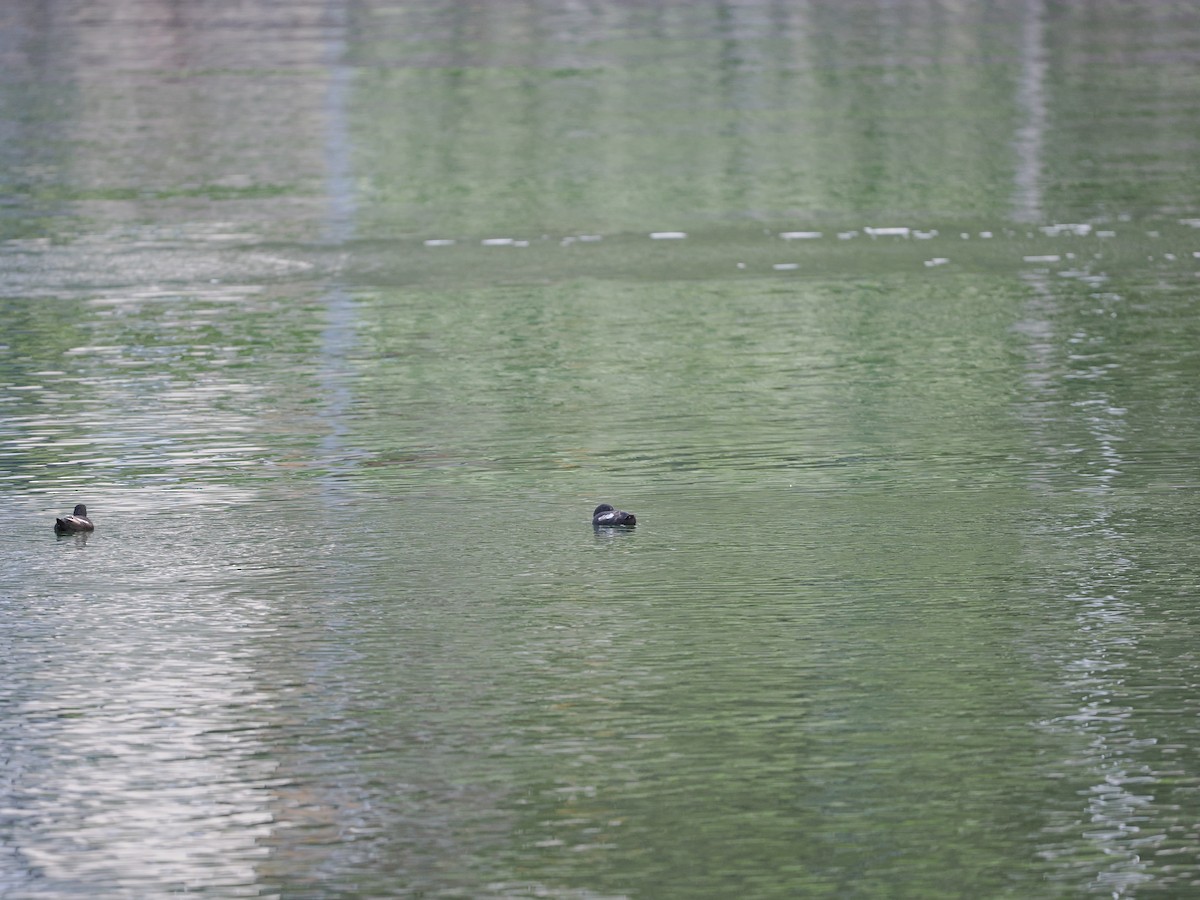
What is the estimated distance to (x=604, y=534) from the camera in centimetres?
753

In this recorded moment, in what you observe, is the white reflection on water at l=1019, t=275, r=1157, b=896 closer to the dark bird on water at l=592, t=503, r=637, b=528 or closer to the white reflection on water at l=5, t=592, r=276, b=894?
the dark bird on water at l=592, t=503, r=637, b=528

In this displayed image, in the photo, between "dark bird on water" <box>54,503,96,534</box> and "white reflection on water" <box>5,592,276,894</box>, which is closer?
"white reflection on water" <box>5,592,276,894</box>

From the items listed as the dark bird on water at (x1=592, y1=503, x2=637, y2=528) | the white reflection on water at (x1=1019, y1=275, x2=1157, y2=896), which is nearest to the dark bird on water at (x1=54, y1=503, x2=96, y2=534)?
the dark bird on water at (x1=592, y1=503, x2=637, y2=528)

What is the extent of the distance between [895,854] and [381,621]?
2.16m

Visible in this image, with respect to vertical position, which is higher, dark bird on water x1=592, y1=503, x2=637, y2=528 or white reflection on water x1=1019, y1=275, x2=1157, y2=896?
dark bird on water x1=592, y1=503, x2=637, y2=528

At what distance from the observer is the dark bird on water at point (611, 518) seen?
7.56 metres

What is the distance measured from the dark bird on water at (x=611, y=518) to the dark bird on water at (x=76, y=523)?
1596 millimetres

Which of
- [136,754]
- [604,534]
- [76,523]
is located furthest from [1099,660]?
[76,523]

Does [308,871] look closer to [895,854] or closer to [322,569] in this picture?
[895,854]

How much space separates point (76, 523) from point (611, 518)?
1.67 m

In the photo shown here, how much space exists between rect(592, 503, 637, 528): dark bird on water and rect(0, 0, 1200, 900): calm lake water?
2.2 inches

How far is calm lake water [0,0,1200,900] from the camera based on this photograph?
16.4 feet

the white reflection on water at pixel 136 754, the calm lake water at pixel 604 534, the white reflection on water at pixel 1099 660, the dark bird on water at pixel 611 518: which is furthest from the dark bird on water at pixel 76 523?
the white reflection on water at pixel 1099 660

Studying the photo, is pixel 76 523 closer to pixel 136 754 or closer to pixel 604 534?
pixel 604 534
